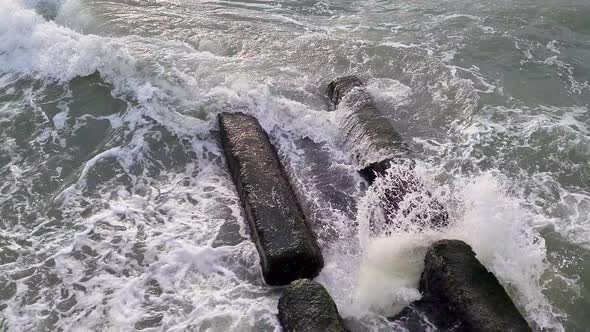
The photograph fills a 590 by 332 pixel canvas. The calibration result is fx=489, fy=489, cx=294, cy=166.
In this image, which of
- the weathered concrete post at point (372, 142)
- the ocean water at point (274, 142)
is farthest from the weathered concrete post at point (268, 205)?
the weathered concrete post at point (372, 142)

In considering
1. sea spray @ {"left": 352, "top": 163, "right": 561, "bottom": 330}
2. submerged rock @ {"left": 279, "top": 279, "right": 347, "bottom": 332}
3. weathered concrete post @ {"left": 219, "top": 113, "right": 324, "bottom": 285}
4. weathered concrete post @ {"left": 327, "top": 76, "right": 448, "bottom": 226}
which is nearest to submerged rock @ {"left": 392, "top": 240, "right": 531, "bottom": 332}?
sea spray @ {"left": 352, "top": 163, "right": 561, "bottom": 330}

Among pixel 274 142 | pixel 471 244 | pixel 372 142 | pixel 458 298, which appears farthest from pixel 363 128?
pixel 458 298

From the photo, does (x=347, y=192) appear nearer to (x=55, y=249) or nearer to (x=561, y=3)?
(x=55, y=249)

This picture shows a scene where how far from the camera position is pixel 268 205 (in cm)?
629

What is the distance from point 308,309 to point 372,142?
312 centimetres

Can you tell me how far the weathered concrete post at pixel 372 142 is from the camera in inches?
254

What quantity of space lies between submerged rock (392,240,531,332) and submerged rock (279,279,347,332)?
91 centimetres

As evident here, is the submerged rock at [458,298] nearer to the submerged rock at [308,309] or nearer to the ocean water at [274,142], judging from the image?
the ocean water at [274,142]

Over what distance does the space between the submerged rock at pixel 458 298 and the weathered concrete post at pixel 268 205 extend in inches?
49.6

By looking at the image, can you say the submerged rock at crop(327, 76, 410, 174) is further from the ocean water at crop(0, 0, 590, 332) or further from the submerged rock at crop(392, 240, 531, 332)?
the submerged rock at crop(392, 240, 531, 332)

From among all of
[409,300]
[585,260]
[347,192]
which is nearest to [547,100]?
[585,260]

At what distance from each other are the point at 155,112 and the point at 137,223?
2.69 meters

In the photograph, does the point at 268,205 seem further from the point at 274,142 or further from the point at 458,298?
the point at 458,298

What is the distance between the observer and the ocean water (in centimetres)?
580
